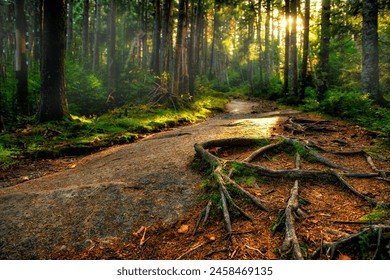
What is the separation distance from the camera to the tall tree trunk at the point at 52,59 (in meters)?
9.12

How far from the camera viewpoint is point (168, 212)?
11.6 ft

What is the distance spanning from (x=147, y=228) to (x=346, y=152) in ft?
12.7

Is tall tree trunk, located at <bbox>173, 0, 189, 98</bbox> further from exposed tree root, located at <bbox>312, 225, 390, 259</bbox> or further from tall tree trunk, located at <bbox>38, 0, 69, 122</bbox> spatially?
exposed tree root, located at <bbox>312, 225, 390, 259</bbox>

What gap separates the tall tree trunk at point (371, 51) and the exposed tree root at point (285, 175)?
6.03 metres

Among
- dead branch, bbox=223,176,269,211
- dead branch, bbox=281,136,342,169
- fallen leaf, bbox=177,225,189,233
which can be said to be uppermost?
dead branch, bbox=281,136,342,169

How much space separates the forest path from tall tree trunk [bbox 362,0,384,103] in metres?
7.82

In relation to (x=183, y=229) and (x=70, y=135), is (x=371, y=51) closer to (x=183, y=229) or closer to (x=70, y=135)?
(x=183, y=229)

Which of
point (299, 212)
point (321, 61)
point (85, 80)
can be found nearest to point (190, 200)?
point (299, 212)

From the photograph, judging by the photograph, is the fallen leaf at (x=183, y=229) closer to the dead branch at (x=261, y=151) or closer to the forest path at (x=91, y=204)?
the forest path at (x=91, y=204)

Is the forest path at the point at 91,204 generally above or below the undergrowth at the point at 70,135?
below

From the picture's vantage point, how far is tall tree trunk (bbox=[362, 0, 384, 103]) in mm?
9398

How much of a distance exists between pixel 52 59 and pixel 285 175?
8510mm

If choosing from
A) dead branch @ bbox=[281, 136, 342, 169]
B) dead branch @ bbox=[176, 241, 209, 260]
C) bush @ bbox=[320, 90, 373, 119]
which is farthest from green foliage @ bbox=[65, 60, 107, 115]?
dead branch @ bbox=[176, 241, 209, 260]

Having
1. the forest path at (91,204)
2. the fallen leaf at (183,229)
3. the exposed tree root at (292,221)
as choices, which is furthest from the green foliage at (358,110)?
the fallen leaf at (183,229)
